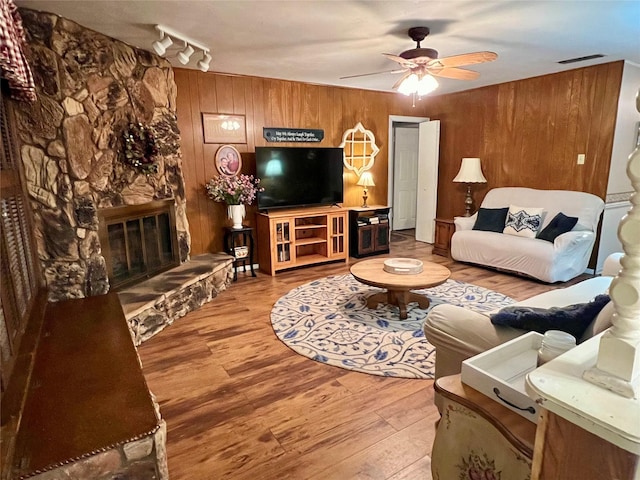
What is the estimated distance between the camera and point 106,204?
10.0 ft

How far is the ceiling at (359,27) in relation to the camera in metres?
2.50

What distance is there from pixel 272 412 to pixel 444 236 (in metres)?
4.01

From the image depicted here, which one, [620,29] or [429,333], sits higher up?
[620,29]

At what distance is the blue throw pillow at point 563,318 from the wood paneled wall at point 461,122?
363cm

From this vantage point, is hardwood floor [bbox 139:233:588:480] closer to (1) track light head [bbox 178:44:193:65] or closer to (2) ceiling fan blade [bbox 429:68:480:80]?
(1) track light head [bbox 178:44:193:65]

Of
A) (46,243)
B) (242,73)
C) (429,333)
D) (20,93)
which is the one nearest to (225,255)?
(46,243)

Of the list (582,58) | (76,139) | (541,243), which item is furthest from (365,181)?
(76,139)

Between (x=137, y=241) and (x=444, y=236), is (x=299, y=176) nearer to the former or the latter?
(x=137, y=241)

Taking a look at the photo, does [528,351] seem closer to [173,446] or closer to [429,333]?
[429,333]

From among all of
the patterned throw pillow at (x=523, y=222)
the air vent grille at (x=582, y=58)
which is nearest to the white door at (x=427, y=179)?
the patterned throw pillow at (x=523, y=222)

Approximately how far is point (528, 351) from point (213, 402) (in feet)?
5.65

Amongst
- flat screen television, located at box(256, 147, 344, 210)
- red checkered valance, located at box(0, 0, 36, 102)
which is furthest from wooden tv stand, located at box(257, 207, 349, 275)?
red checkered valance, located at box(0, 0, 36, 102)

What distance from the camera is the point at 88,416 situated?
1.59 meters

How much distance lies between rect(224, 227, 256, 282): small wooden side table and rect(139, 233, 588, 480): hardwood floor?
1.38m
